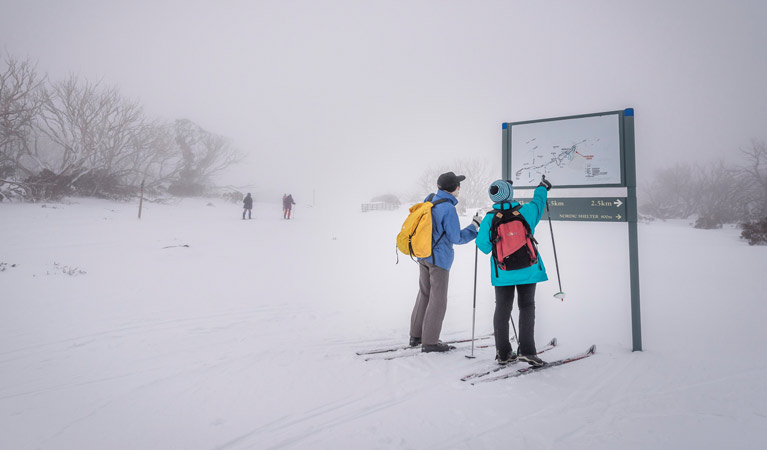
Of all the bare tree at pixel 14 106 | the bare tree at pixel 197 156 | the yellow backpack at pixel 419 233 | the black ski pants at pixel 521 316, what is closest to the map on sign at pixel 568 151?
the yellow backpack at pixel 419 233

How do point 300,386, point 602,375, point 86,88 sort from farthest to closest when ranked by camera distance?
point 86,88 → point 602,375 → point 300,386

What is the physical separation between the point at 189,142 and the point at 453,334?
115 feet

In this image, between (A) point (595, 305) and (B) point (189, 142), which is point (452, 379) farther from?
(B) point (189, 142)

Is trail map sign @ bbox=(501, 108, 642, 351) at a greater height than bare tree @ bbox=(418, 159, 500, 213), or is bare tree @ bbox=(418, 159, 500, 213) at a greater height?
bare tree @ bbox=(418, 159, 500, 213)

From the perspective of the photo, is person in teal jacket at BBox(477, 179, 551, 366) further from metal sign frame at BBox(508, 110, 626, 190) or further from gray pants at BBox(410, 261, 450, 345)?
metal sign frame at BBox(508, 110, 626, 190)

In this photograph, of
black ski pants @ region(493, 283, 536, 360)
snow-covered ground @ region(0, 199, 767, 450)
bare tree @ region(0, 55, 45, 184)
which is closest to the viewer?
snow-covered ground @ region(0, 199, 767, 450)

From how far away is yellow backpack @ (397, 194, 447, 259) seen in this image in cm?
367

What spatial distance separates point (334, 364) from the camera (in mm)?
3527

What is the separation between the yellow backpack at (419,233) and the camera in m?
3.67

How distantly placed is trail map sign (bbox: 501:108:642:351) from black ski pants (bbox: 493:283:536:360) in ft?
5.07

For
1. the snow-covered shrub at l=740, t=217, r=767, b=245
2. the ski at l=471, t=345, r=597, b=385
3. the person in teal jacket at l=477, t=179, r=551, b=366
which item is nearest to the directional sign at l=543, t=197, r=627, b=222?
the person in teal jacket at l=477, t=179, r=551, b=366

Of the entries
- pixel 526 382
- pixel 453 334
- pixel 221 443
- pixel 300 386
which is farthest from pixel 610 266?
pixel 221 443

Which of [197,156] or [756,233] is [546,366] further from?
[197,156]

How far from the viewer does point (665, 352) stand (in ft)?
12.3
